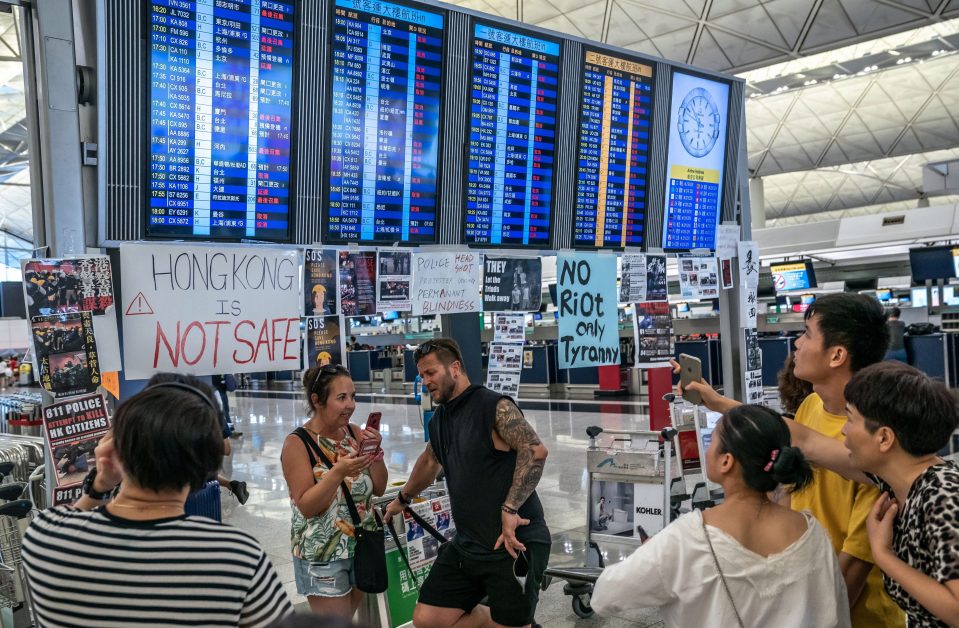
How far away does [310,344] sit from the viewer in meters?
3.52

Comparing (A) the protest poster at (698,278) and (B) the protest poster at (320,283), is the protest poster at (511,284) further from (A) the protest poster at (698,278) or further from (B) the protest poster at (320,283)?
(A) the protest poster at (698,278)

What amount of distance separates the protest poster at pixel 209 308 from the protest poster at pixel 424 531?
98 centimetres

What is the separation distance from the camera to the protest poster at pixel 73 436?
8.71 feet

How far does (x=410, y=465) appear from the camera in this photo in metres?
10.0

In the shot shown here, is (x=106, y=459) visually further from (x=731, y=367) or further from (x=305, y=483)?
(x=731, y=367)

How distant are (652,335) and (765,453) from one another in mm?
3196

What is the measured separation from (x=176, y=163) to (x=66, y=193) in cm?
46

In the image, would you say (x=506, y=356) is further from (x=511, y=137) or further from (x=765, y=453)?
(x=765, y=453)

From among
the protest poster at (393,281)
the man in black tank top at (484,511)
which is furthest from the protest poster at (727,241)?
the man in black tank top at (484,511)

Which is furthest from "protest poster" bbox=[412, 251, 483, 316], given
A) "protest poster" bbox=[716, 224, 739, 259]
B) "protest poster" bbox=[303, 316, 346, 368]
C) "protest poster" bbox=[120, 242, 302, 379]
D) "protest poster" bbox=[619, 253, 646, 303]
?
"protest poster" bbox=[716, 224, 739, 259]

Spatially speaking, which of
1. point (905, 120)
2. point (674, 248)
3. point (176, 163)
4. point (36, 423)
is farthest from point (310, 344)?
point (905, 120)

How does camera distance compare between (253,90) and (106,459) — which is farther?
(253,90)

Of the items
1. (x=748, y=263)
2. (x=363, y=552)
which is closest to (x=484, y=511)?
(x=363, y=552)

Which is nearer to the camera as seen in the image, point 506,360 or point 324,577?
point 324,577
